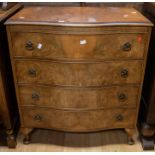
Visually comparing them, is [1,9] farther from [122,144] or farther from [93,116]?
[122,144]

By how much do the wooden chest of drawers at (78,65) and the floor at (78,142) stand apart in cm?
17

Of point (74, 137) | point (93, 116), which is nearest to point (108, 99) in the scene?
point (93, 116)

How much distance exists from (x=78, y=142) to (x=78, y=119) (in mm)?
313

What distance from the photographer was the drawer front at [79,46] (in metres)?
1.30

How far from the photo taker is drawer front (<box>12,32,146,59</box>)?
1.30 m

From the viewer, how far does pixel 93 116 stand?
5.12 feet

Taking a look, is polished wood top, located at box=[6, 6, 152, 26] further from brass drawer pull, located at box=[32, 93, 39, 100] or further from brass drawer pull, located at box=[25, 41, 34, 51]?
brass drawer pull, located at box=[32, 93, 39, 100]

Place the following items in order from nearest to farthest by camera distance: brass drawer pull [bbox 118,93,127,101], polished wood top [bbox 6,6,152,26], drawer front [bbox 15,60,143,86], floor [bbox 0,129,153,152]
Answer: polished wood top [bbox 6,6,152,26]
drawer front [bbox 15,60,143,86]
brass drawer pull [bbox 118,93,127,101]
floor [bbox 0,129,153,152]

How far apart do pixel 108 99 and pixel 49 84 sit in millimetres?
418

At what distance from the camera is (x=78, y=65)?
137 centimetres

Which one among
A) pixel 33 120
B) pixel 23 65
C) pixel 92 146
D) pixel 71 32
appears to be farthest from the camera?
pixel 92 146

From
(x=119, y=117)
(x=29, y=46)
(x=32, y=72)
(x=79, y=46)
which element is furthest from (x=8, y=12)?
(x=119, y=117)

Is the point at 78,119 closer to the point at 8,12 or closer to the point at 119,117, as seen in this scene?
the point at 119,117

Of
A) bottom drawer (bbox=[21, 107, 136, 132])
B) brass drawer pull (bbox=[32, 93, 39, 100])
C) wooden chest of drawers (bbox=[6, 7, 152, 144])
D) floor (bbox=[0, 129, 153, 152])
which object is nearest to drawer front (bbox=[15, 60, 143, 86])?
wooden chest of drawers (bbox=[6, 7, 152, 144])
